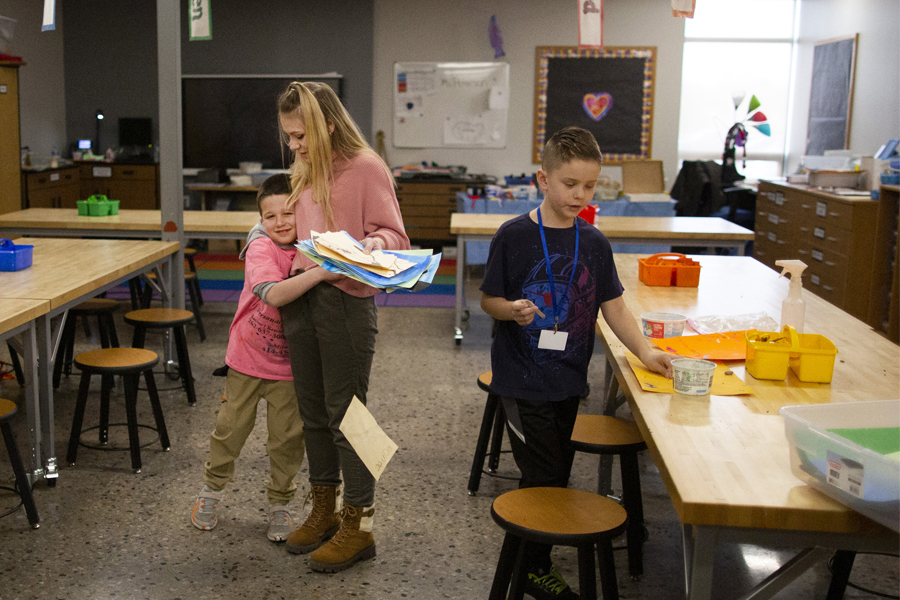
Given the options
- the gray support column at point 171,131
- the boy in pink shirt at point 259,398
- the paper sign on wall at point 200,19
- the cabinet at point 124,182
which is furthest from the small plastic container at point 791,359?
the cabinet at point 124,182

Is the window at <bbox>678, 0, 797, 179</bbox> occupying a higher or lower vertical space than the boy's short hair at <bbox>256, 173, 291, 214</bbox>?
higher

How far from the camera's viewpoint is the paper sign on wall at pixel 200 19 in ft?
14.1

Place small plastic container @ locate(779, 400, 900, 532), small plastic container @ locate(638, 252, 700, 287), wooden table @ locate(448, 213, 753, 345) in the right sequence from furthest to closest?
wooden table @ locate(448, 213, 753, 345)
small plastic container @ locate(638, 252, 700, 287)
small plastic container @ locate(779, 400, 900, 532)

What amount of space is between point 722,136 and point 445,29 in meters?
3.49

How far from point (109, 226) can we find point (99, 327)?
0.84 m

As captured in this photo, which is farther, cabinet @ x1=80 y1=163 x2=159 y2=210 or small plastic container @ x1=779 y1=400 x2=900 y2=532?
cabinet @ x1=80 y1=163 x2=159 y2=210

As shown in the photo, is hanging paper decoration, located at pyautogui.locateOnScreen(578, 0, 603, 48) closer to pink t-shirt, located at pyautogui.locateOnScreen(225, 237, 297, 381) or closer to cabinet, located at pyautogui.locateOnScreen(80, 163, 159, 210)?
pink t-shirt, located at pyautogui.locateOnScreen(225, 237, 297, 381)

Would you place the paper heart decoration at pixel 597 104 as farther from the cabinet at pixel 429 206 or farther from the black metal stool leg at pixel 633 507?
the black metal stool leg at pixel 633 507

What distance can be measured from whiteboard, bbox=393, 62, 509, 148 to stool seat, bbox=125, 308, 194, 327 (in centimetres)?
600

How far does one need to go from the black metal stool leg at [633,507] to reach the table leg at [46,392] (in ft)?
6.64

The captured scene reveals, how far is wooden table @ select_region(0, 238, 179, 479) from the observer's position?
2.74m

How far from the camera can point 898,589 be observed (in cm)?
239

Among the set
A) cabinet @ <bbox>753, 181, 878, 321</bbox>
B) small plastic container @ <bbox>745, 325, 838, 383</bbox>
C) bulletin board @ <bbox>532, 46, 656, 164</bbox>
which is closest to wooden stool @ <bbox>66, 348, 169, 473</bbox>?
small plastic container @ <bbox>745, 325, 838, 383</bbox>

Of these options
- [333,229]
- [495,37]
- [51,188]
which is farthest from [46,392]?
[495,37]
